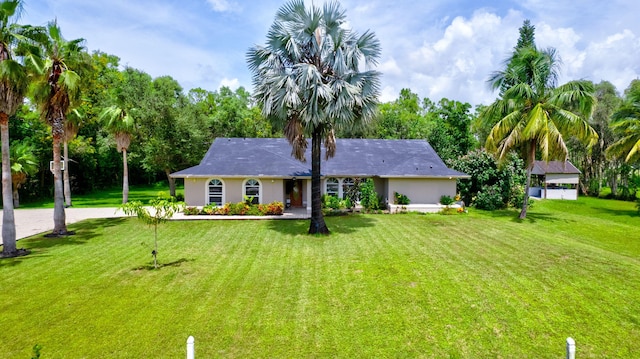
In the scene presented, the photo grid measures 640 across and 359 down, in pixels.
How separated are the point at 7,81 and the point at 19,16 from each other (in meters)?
2.14

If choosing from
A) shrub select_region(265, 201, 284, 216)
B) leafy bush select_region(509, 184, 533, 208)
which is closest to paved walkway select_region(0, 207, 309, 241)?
shrub select_region(265, 201, 284, 216)

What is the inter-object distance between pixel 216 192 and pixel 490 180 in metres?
18.1

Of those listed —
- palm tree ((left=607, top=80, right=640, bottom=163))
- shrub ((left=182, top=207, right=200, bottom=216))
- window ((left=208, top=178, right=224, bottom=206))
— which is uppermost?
palm tree ((left=607, top=80, right=640, bottom=163))

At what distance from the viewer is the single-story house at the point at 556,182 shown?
30484 millimetres

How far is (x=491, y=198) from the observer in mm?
21875

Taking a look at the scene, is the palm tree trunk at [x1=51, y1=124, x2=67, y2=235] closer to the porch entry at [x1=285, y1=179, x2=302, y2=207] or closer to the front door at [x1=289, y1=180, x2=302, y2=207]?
the porch entry at [x1=285, y1=179, x2=302, y2=207]

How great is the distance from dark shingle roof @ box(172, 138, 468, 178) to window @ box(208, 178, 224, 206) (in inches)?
33.3

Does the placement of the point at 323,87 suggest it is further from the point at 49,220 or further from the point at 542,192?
the point at 542,192

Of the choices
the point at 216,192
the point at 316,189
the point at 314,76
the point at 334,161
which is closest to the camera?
the point at 314,76

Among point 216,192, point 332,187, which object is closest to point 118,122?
point 216,192

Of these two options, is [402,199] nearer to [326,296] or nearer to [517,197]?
[517,197]

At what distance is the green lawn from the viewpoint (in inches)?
233

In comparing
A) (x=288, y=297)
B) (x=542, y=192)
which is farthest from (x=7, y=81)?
(x=542, y=192)

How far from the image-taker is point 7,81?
34.1 feet
